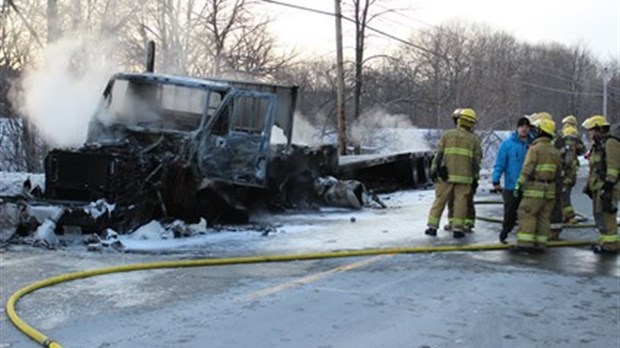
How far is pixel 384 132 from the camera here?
32188 millimetres

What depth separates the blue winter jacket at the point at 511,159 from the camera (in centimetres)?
883

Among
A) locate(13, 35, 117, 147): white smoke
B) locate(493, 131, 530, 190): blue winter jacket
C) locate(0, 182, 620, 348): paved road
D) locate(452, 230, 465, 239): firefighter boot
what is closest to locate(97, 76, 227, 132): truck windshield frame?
locate(13, 35, 117, 147): white smoke

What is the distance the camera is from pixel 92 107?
11.1 meters

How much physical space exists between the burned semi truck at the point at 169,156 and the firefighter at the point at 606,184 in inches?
179

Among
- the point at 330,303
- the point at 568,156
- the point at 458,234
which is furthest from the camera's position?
the point at 568,156

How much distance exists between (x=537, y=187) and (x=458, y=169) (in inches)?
48.4

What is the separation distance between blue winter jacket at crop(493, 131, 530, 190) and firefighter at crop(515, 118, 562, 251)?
0.77m

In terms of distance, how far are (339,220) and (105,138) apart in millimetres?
3685

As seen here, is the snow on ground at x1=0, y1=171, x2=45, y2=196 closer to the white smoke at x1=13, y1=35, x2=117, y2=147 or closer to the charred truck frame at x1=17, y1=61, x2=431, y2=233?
the charred truck frame at x1=17, y1=61, x2=431, y2=233

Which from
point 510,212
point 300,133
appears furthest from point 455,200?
point 300,133

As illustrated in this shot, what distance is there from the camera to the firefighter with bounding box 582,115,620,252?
7.98 m

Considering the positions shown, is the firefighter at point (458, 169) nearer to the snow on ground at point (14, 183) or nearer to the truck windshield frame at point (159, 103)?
the truck windshield frame at point (159, 103)

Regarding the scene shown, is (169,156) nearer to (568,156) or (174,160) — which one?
(174,160)

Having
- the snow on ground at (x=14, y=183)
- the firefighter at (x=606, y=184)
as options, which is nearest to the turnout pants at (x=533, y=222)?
the firefighter at (x=606, y=184)
